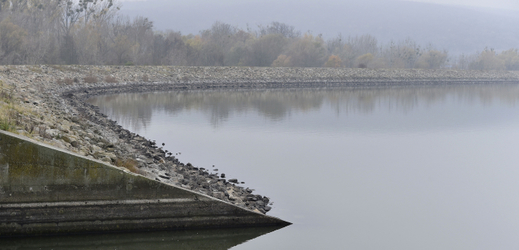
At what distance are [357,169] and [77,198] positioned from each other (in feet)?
23.5

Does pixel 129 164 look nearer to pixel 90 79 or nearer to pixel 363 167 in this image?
pixel 363 167

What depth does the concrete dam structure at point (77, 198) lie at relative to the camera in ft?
23.0

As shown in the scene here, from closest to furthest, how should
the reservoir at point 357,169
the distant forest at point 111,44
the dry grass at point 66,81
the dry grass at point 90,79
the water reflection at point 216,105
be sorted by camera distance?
the reservoir at point 357,169
the water reflection at point 216,105
the dry grass at point 66,81
the dry grass at point 90,79
the distant forest at point 111,44

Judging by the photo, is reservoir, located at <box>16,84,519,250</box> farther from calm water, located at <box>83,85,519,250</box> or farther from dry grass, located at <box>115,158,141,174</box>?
dry grass, located at <box>115,158,141,174</box>

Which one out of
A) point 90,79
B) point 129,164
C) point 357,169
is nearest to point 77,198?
point 129,164

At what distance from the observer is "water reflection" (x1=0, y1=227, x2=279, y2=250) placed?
720 cm

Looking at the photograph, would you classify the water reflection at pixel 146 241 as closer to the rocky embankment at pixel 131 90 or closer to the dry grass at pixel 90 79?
the rocky embankment at pixel 131 90

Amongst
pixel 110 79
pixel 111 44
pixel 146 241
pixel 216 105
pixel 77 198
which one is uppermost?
pixel 111 44

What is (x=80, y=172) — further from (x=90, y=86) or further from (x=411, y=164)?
(x=90, y=86)

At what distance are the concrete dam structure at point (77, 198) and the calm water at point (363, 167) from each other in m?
1.23

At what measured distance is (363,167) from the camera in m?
12.8

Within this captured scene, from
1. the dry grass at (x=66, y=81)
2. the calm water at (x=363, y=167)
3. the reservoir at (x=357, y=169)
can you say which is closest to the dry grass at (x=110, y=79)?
the dry grass at (x=66, y=81)

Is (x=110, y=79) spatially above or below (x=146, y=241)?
above

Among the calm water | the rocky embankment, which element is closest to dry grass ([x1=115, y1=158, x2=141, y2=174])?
the rocky embankment
